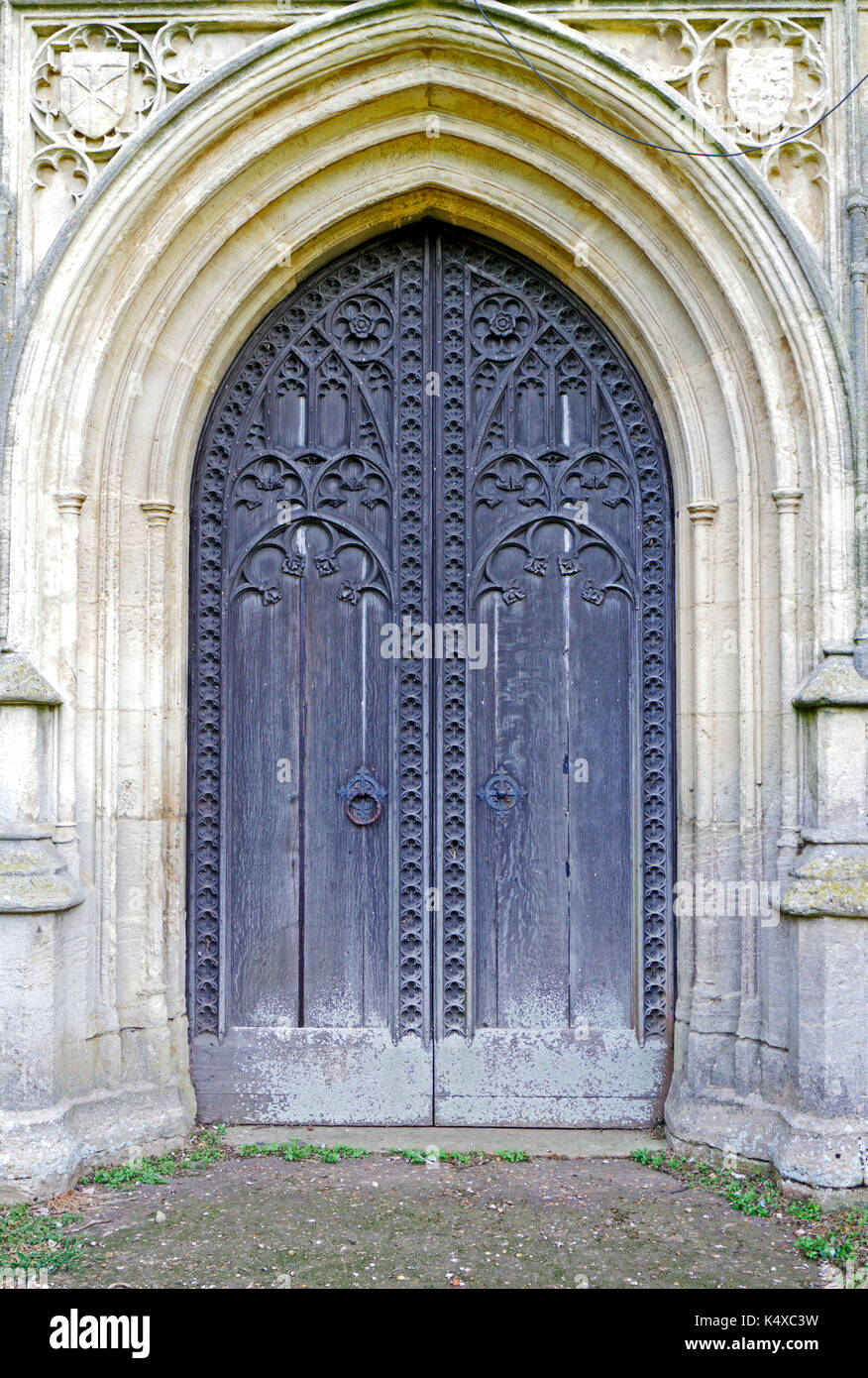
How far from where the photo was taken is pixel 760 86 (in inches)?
161

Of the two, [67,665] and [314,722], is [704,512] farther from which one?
[67,665]

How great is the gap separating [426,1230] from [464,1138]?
774mm

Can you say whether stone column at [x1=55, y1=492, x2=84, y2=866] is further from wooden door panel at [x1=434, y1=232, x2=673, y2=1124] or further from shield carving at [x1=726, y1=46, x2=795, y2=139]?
shield carving at [x1=726, y1=46, x2=795, y2=139]

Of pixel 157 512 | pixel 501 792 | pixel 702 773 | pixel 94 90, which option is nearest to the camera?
pixel 94 90

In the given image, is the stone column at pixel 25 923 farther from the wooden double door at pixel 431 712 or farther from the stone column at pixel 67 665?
the wooden double door at pixel 431 712

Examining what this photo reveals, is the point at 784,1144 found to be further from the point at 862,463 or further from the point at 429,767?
the point at 862,463

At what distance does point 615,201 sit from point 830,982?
123 inches

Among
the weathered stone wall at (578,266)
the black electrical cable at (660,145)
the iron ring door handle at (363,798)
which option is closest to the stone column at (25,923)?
the weathered stone wall at (578,266)

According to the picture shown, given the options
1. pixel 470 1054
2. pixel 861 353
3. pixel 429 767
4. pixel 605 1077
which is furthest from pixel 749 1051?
pixel 861 353

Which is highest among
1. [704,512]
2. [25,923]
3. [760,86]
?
[760,86]

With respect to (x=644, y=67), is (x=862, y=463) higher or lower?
lower

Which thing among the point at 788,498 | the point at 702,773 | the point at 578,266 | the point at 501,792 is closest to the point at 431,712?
the point at 501,792

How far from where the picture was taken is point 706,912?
4223mm

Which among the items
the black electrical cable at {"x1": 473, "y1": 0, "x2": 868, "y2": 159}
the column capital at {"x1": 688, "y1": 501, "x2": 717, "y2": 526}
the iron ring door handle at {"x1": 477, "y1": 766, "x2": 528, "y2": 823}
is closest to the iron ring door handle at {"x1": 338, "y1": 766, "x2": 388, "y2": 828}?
the iron ring door handle at {"x1": 477, "y1": 766, "x2": 528, "y2": 823}
